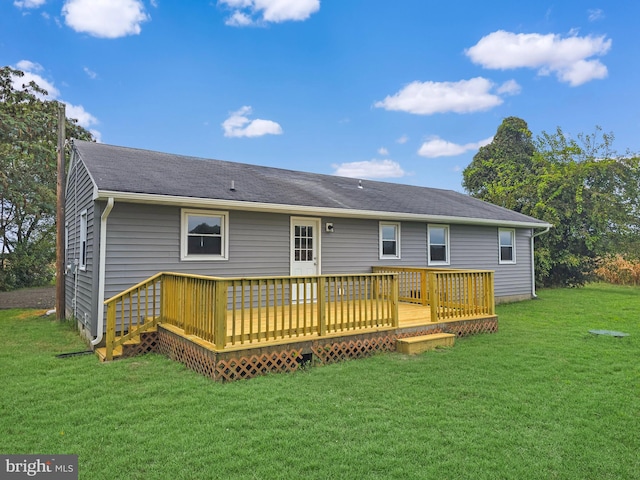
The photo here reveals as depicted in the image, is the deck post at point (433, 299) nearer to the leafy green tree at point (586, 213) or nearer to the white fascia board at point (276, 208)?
the white fascia board at point (276, 208)

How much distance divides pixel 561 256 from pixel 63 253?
17.7 m

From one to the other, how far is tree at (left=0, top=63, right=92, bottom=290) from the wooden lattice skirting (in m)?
13.5

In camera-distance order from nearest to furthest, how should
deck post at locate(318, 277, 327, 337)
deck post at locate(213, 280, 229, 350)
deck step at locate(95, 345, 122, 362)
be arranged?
deck post at locate(213, 280, 229, 350), deck post at locate(318, 277, 327, 337), deck step at locate(95, 345, 122, 362)

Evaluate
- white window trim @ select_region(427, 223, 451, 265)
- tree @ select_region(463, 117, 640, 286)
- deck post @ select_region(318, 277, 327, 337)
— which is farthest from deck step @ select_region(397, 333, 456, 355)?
tree @ select_region(463, 117, 640, 286)

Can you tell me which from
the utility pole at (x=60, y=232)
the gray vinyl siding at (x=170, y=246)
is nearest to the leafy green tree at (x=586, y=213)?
the gray vinyl siding at (x=170, y=246)

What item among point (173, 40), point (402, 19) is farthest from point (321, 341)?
point (402, 19)

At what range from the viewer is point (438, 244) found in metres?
10.9

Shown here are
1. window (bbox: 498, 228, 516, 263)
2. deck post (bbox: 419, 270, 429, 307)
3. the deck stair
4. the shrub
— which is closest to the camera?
the deck stair

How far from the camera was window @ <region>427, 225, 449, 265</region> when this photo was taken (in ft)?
35.2

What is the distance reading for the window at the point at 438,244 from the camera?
1074 cm

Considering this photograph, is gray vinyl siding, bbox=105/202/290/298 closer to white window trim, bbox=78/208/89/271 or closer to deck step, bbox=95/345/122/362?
deck step, bbox=95/345/122/362

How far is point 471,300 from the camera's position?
24.3 ft

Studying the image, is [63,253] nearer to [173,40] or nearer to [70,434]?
[70,434]

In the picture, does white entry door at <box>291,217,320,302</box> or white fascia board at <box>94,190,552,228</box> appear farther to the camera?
white entry door at <box>291,217,320,302</box>
